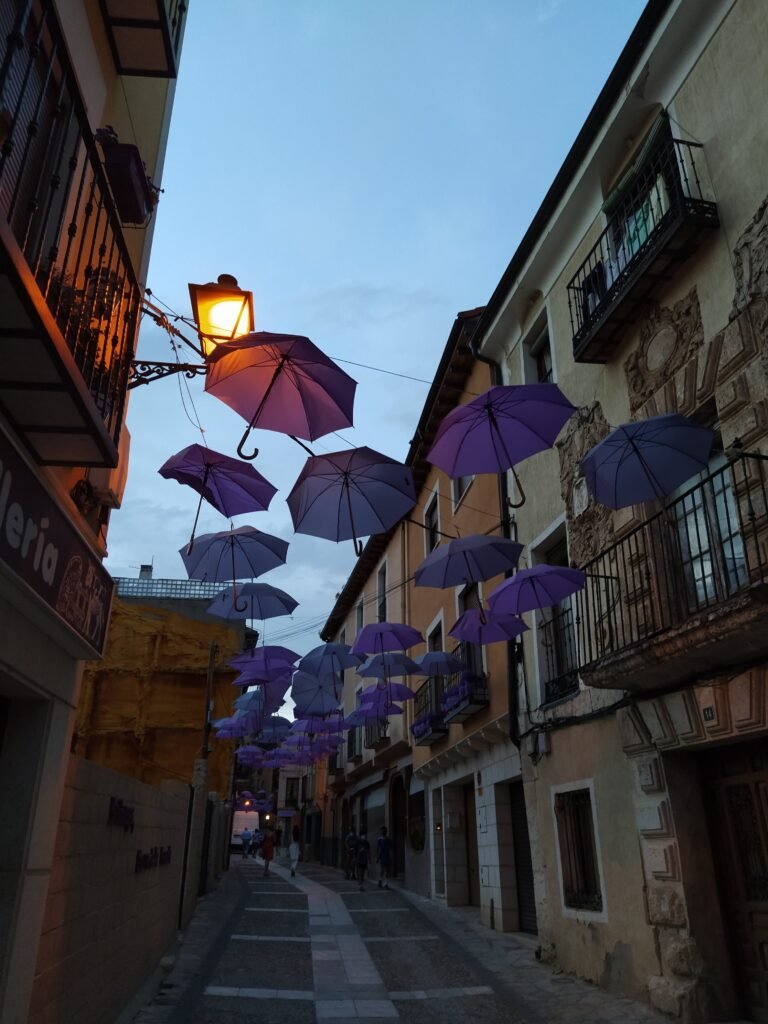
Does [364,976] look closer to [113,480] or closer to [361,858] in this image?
[113,480]

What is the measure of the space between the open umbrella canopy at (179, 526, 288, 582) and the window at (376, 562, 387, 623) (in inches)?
517

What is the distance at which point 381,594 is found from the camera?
82.5ft

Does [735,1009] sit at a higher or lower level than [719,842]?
lower

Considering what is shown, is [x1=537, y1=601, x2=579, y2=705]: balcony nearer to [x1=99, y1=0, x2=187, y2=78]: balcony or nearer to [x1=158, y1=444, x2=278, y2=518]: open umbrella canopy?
[x1=158, y1=444, x2=278, y2=518]: open umbrella canopy

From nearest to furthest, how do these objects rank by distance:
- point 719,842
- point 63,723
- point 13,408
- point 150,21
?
1. point 13,408
2. point 63,723
3. point 150,21
4. point 719,842

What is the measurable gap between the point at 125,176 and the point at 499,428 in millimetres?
3890

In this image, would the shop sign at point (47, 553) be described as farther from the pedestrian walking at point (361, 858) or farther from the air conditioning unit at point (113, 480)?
the pedestrian walking at point (361, 858)

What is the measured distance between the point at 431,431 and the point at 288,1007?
12555 mm

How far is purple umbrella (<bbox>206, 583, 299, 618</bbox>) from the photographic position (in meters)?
12.6

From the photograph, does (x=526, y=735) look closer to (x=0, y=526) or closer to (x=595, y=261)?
(x=595, y=261)

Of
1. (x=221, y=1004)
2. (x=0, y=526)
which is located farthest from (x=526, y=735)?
(x=0, y=526)

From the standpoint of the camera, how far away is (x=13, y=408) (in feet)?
12.4

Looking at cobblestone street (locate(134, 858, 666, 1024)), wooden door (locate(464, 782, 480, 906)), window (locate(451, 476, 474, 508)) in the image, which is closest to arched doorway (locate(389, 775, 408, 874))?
wooden door (locate(464, 782, 480, 906))

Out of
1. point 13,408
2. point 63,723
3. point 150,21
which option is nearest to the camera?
point 13,408
